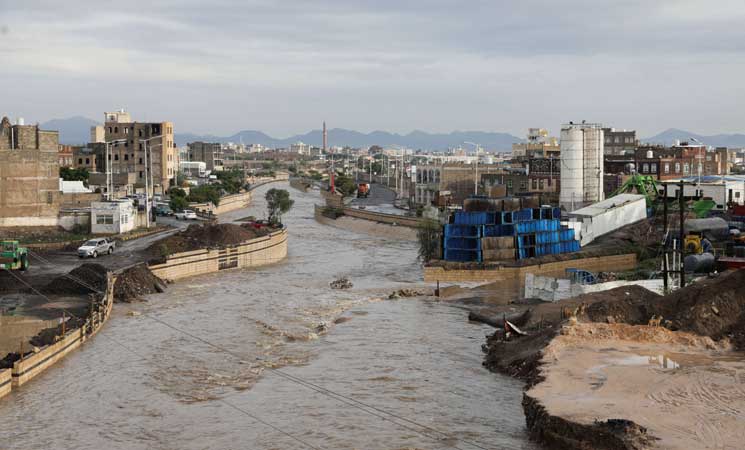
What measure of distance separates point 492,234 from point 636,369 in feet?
94.9

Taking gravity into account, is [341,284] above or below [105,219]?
below

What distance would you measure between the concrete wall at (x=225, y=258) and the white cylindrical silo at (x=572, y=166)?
89.6 feet

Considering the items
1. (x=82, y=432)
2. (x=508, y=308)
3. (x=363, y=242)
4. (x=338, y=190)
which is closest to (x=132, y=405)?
(x=82, y=432)

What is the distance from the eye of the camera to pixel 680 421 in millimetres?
20578

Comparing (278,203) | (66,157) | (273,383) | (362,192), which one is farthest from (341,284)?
(362,192)

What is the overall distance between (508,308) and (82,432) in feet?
71.7

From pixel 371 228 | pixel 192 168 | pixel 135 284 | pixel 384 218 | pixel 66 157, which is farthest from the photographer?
pixel 192 168

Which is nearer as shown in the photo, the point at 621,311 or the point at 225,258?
the point at 621,311

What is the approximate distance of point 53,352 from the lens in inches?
1156

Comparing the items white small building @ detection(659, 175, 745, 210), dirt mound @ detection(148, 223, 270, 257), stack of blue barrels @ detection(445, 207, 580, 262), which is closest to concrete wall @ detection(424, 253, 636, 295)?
stack of blue barrels @ detection(445, 207, 580, 262)

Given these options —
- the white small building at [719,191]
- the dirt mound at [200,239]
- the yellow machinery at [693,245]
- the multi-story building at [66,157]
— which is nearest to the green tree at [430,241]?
the dirt mound at [200,239]

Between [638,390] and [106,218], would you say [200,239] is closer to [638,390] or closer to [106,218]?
[106,218]

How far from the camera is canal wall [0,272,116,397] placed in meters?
26.0

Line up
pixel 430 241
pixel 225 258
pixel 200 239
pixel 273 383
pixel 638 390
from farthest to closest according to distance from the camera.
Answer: pixel 430 241, pixel 200 239, pixel 225 258, pixel 273 383, pixel 638 390
